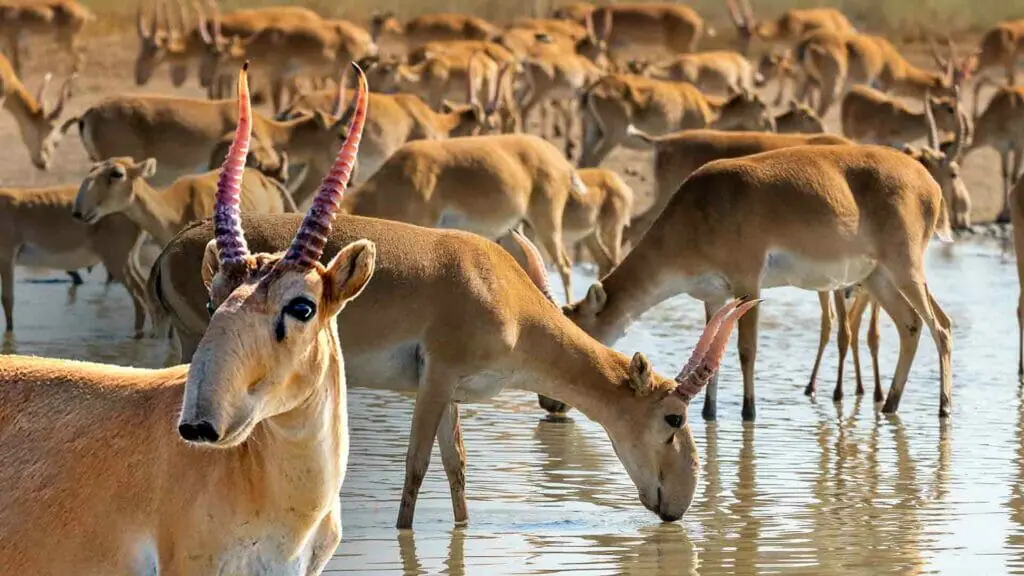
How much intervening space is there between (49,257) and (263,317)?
12101 millimetres

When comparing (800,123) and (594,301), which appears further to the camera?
(800,123)

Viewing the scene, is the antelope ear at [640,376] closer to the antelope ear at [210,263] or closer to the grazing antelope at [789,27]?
the antelope ear at [210,263]

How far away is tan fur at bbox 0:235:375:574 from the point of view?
196 inches

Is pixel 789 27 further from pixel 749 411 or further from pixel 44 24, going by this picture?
pixel 749 411

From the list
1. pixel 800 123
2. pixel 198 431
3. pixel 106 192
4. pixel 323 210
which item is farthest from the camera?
pixel 800 123

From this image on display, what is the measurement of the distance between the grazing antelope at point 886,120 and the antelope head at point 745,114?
2.88 metres

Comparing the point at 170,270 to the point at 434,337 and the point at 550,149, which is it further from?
the point at 550,149

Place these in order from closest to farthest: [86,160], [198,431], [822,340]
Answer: [198,431] < [822,340] < [86,160]

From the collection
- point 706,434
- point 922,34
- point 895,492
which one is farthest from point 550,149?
point 922,34

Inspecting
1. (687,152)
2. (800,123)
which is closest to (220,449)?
(687,152)

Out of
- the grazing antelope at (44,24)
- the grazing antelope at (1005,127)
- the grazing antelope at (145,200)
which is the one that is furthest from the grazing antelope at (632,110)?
the grazing antelope at (44,24)

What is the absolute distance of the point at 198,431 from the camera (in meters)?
4.52

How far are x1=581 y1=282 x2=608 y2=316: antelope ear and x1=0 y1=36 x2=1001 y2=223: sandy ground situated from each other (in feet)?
38.1

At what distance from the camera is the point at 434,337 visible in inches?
335
